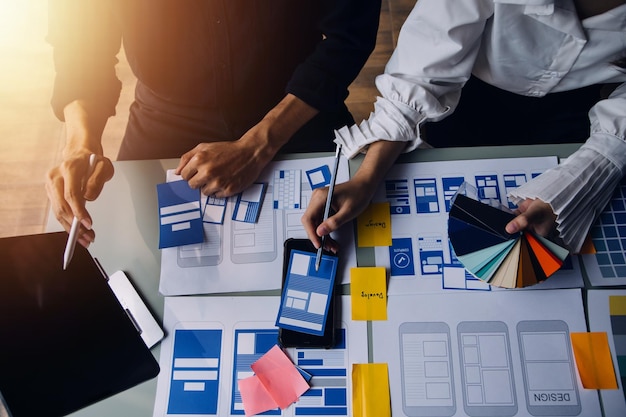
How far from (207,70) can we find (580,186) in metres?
0.74

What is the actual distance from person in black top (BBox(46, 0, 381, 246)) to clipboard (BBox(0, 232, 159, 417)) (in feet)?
0.50

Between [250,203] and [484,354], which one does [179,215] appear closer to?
[250,203]

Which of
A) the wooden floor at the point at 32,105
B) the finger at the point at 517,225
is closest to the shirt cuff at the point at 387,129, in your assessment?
the finger at the point at 517,225

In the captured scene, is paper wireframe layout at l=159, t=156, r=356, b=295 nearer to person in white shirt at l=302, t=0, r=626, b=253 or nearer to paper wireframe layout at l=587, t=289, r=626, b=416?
person in white shirt at l=302, t=0, r=626, b=253

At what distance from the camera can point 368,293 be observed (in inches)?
29.8

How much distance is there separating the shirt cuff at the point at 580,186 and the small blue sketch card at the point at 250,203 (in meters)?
0.45

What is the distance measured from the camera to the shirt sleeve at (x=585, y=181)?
2.44 feet

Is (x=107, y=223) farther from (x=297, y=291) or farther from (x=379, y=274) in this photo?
(x=379, y=274)

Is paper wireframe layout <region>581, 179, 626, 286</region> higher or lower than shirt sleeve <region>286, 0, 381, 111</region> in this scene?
lower

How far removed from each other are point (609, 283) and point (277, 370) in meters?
0.56

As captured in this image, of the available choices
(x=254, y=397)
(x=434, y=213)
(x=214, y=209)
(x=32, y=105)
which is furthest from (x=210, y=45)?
(x=32, y=105)

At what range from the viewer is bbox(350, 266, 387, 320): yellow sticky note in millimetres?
746

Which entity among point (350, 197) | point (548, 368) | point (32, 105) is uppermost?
point (350, 197)

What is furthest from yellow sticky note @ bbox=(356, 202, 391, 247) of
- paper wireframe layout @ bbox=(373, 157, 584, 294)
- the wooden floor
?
the wooden floor
